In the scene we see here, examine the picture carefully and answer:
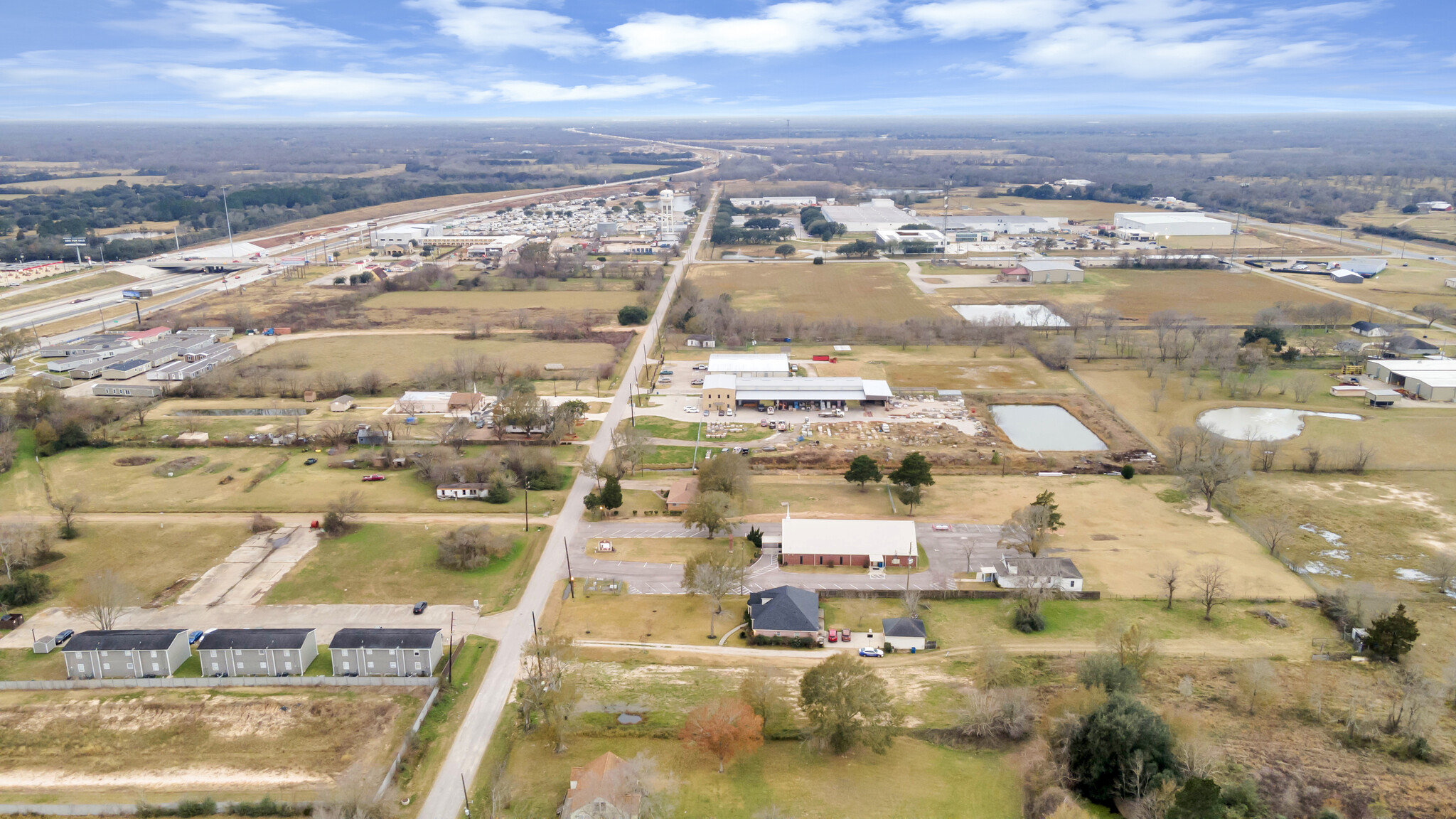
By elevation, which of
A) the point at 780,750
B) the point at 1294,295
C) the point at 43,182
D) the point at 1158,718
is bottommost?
the point at 780,750

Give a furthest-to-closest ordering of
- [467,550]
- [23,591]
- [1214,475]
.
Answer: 1. [1214,475]
2. [467,550]
3. [23,591]

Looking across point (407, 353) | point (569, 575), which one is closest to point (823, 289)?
point (407, 353)

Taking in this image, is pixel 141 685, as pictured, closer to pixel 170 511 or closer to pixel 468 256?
pixel 170 511

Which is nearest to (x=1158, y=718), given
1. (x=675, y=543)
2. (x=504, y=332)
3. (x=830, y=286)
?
(x=675, y=543)

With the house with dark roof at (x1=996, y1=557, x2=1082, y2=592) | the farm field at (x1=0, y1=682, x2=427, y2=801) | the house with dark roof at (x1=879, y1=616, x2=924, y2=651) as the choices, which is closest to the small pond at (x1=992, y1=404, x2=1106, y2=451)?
the house with dark roof at (x1=996, y1=557, x2=1082, y2=592)

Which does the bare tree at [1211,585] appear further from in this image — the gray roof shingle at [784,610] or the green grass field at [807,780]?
the gray roof shingle at [784,610]

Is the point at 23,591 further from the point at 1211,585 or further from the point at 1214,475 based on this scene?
the point at 1214,475
